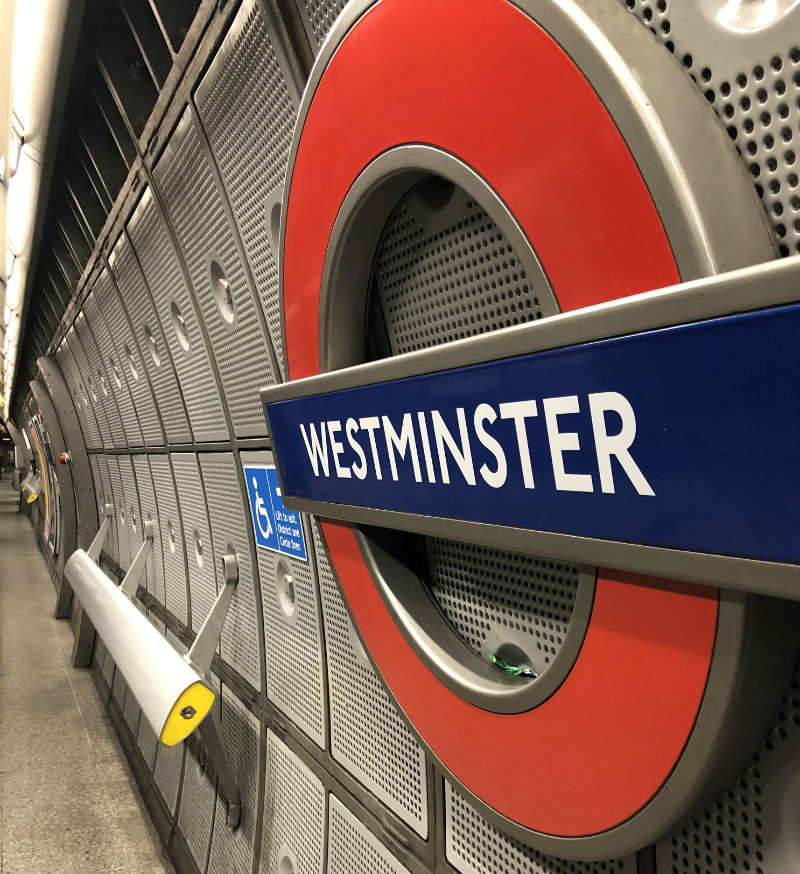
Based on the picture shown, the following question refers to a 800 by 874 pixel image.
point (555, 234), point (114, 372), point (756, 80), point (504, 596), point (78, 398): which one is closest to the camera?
point (756, 80)

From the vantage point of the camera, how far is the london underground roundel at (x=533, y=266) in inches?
27.8

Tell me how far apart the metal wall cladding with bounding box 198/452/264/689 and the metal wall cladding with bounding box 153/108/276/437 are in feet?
1.18

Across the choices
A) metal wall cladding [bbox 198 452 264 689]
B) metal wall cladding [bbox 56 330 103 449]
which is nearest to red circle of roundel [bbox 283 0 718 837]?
metal wall cladding [bbox 198 452 264 689]

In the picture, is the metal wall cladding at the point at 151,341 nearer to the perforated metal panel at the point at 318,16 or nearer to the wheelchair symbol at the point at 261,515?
the wheelchair symbol at the point at 261,515

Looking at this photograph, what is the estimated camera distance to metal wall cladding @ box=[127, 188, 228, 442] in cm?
266

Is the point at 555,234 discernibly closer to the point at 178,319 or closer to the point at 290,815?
the point at 290,815

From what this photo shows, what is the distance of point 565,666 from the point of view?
94 cm

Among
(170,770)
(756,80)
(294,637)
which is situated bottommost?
(170,770)

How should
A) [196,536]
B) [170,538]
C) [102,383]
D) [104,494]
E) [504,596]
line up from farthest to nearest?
1. [104,494]
2. [102,383]
3. [170,538]
4. [196,536]
5. [504,596]

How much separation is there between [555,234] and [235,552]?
2334mm

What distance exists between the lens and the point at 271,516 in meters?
2.27

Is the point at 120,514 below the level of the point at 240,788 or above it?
above

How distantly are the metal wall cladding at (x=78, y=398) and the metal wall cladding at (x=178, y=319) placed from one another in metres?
3.19

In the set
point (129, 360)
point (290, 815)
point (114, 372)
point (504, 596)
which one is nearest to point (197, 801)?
point (290, 815)
